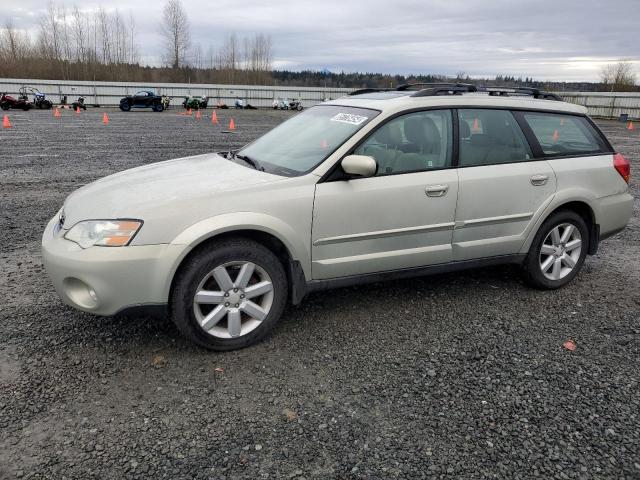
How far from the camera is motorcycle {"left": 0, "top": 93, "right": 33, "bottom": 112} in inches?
1267

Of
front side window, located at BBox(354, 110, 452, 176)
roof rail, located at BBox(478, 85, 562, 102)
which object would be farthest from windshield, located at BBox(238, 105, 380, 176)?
roof rail, located at BBox(478, 85, 562, 102)

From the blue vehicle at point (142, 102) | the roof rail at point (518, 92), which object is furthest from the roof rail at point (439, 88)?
the blue vehicle at point (142, 102)

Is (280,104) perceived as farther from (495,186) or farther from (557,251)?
(495,186)

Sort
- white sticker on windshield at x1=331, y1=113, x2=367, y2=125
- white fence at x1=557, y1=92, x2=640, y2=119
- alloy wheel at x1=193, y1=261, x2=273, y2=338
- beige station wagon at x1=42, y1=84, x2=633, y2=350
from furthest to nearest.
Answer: white fence at x1=557, y1=92, x2=640, y2=119 < white sticker on windshield at x1=331, y1=113, x2=367, y2=125 < alloy wheel at x1=193, y1=261, x2=273, y2=338 < beige station wagon at x1=42, y1=84, x2=633, y2=350

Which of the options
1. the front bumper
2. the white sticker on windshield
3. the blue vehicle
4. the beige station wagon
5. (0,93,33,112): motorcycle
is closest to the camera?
the front bumper

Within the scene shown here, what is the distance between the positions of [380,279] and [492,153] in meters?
1.45

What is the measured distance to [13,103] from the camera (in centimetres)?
3266

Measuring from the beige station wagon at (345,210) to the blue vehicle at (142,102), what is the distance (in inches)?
1396

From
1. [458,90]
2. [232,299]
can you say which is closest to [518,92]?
[458,90]

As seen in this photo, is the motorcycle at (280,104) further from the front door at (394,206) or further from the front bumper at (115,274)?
the front bumper at (115,274)

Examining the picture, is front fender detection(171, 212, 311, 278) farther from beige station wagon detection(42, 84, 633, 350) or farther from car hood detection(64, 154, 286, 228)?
car hood detection(64, 154, 286, 228)

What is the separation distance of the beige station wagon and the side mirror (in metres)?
0.01

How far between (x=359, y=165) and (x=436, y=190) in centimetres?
75

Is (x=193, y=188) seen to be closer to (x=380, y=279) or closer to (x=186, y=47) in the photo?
(x=380, y=279)
